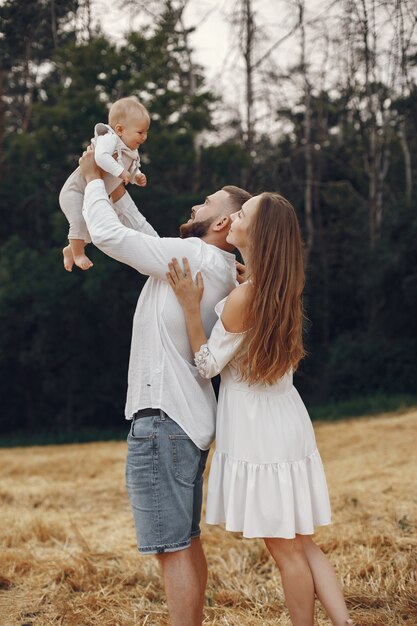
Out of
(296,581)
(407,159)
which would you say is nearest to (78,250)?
(296,581)

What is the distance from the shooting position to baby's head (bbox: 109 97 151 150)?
9.30 ft

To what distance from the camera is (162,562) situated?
2.62 meters

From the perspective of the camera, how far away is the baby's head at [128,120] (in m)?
2.83

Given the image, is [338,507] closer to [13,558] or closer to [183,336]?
[13,558]

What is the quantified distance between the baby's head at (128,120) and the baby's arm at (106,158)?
0.13 metres

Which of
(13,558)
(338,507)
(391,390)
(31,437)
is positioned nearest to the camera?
(13,558)

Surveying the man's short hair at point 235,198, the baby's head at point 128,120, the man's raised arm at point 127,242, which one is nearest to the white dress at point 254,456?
the man's raised arm at point 127,242

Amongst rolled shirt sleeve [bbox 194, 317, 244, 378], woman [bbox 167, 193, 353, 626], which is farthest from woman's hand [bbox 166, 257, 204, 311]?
rolled shirt sleeve [bbox 194, 317, 244, 378]

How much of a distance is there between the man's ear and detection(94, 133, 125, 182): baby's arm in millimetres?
362

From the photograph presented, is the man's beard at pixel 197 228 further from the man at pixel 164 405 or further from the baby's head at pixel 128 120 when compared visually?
the baby's head at pixel 128 120

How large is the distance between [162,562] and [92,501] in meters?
4.50

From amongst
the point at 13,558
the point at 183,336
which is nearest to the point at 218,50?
the point at 13,558

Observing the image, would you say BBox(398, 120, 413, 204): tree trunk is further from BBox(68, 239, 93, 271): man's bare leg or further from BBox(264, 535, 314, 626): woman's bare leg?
BBox(264, 535, 314, 626): woman's bare leg

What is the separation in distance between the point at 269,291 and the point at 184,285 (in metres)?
0.28
